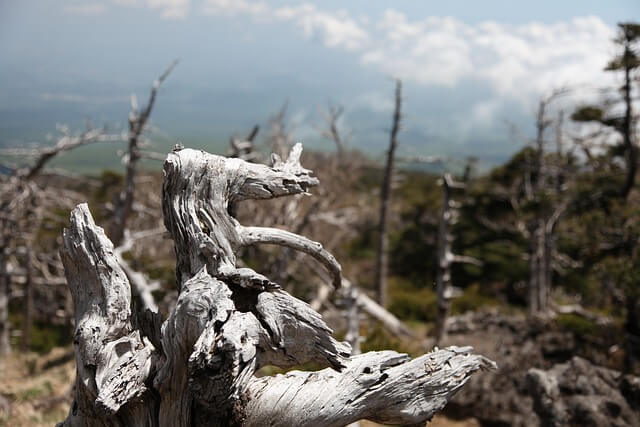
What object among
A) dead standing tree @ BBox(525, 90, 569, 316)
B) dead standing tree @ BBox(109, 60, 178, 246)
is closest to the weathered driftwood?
dead standing tree @ BBox(109, 60, 178, 246)

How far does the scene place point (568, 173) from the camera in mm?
13797

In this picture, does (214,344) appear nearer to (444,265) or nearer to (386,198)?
(444,265)

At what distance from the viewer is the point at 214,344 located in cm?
223

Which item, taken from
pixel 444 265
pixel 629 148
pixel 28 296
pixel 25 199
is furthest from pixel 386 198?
pixel 28 296

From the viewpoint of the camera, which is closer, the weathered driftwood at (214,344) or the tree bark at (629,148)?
the weathered driftwood at (214,344)

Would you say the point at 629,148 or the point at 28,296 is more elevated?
the point at 629,148

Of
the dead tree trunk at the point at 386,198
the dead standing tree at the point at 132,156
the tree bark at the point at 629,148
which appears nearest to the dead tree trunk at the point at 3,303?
the dead standing tree at the point at 132,156

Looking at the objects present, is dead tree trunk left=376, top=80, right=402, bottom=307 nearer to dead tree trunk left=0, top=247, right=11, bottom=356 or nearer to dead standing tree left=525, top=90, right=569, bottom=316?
dead standing tree left=525, top=90, right=569, bottom=316

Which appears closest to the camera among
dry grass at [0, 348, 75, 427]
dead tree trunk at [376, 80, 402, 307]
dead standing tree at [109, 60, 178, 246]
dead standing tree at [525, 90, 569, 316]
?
dry grass at [0, 348, 75, 427]

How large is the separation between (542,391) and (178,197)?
5.13 m

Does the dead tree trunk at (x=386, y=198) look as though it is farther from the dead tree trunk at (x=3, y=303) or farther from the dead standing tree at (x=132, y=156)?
the dead tree trunk at (x=3, y=303)

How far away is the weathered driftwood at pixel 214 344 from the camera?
94.8 inches

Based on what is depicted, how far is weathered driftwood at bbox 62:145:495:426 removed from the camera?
2408mm

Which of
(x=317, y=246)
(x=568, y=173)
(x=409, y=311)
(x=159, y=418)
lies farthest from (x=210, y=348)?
(x=409, y=311)
